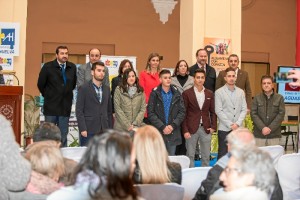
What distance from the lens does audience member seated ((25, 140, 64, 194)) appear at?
2555 millimetres

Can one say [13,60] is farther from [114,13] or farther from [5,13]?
[114,13]

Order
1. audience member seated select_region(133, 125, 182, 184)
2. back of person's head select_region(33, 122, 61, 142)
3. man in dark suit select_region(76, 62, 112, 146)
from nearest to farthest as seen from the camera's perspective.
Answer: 1. audience member seated select_region(133, 125, 182, 184)
2. back of person's head select_region(33, 122, 61, 142)
3. man in dark suit select_region(76, 62, 112, 146)

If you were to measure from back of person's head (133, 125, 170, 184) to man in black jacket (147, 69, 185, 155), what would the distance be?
9.46 feet

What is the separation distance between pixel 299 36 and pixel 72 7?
5.90 m

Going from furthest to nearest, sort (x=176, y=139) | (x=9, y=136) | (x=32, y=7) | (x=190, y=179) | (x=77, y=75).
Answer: (x=32, y=7), (x=77, y=75), (x=176, y=139), (x=190, y=179), (x=9, y=136)

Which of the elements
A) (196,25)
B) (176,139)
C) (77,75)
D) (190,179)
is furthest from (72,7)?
(190,179)

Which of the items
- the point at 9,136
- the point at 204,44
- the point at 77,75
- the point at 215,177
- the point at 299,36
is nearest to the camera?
the point at 9,136

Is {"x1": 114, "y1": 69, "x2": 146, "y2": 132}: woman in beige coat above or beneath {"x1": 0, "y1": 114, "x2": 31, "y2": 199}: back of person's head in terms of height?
above

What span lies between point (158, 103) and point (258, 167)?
12.1 feet

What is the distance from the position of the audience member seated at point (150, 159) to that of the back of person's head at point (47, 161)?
446 mm

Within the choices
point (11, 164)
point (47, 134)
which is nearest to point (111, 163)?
point (11, 164)

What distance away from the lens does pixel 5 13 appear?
6.79 m

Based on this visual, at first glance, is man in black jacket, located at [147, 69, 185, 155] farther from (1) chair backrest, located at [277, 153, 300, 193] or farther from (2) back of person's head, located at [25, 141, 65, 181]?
(2) back of person's head, located at [25, 141, 65, 181]

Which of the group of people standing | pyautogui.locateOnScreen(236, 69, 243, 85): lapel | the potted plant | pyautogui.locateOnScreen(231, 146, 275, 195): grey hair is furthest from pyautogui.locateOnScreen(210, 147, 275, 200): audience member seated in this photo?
the potted plant
